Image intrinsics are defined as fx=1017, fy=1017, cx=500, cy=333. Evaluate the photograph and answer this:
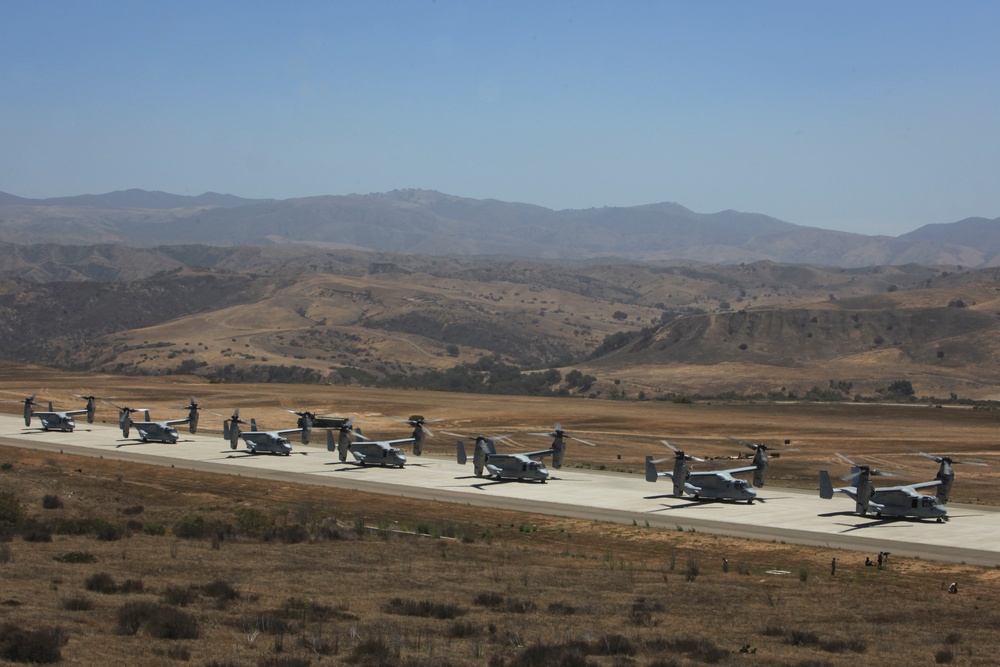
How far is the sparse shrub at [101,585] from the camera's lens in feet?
80.7

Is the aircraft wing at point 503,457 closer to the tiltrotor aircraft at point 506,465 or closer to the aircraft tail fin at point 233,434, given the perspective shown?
the tiltrotor aircraft at point 506,465

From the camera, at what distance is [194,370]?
522ft

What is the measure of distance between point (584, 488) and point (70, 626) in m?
37.2

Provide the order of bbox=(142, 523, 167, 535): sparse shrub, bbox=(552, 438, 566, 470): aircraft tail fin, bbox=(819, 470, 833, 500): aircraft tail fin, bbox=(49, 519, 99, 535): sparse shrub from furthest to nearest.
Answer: bbox=(552, 438, 566, 470): aircraft tail fin, bbox=(819, 470, 833, 500): aircraft tail fin, bbox=(142, 523, 167, 535): sparse shrub, bbox=(49, 519, 99, 535): sparse shrub

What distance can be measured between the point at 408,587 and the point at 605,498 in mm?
24882

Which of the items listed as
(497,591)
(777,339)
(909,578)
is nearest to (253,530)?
(497,591)

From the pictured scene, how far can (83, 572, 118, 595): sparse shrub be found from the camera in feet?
80.7

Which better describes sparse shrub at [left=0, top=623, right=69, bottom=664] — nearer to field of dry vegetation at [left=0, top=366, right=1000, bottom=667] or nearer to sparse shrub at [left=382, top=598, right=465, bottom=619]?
field of dry vegetation at [left=0, top=366, right=1000, bottom=667]

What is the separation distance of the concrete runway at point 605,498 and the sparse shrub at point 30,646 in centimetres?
2973

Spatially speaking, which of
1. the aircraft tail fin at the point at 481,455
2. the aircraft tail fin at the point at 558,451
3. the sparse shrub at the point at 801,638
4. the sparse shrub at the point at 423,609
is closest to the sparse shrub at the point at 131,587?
the sparse shrub at the point at 423,609

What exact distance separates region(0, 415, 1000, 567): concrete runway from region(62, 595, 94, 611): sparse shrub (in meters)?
27.0

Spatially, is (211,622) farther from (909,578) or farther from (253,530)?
(909,578)

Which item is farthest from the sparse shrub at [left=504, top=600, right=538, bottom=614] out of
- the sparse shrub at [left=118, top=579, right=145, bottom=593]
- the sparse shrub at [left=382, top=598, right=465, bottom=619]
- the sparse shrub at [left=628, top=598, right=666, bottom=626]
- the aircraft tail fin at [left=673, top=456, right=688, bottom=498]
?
the aircraft tail fin at [left=673, top=456, right=688, bottom=498]

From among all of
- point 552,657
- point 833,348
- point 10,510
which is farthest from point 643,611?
point 833,348
